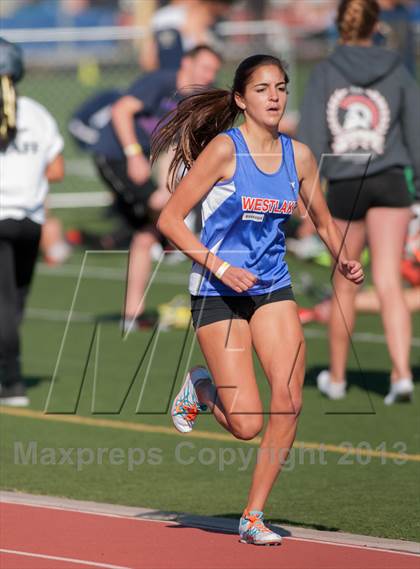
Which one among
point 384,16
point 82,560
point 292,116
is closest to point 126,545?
point 82,560

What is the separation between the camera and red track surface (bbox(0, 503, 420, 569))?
20.4ft

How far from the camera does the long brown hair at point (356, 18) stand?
9594mm

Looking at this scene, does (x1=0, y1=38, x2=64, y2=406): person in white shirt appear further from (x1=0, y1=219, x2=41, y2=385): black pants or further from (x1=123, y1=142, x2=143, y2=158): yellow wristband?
(x1=123, y1=142, x2=143, y2=158): yellow wristband

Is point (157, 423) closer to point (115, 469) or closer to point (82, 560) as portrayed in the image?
point (115, 469)

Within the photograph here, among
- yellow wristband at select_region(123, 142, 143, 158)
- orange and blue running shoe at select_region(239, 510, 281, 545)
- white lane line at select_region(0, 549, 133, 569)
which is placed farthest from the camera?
yellow wristband at select_region(123, 142, 143, 158)

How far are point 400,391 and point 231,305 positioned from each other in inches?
138

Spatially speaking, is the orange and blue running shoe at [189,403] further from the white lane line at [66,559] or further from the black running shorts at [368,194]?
the black running shorts at [368,194]

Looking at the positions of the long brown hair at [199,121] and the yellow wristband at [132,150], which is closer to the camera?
the long brown hair at [199,121]

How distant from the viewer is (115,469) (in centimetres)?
823

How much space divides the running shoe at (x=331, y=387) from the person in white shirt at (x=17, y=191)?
207 centimetres

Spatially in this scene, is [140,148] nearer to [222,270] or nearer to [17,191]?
[17,191]

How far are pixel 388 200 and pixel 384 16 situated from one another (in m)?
7.60

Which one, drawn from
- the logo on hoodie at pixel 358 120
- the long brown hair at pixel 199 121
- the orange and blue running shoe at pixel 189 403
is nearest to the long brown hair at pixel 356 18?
the logo on hoodie at pixel 358 120

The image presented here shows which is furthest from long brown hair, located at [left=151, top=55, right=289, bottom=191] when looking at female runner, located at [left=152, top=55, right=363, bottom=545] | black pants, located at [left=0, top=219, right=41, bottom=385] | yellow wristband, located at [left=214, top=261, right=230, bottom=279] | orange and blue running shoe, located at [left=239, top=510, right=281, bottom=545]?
black pants, located at [left=0, top=219, right=41, bottom=385]
